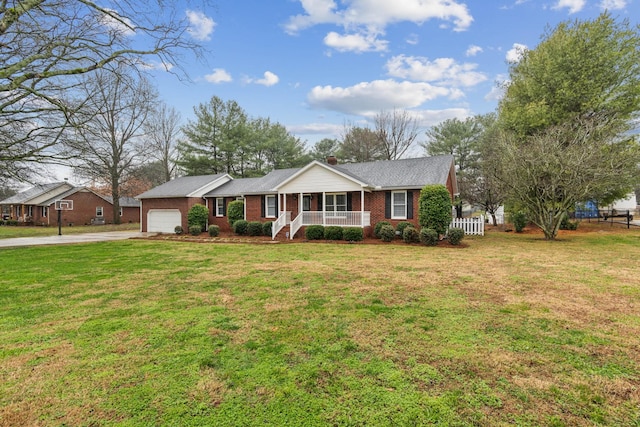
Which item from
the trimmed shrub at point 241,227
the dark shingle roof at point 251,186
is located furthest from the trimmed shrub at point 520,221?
the trimmed shrub at point 241,227

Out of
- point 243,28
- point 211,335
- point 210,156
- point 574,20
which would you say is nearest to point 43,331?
point 211,335

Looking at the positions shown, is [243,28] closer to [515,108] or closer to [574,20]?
[515,108]

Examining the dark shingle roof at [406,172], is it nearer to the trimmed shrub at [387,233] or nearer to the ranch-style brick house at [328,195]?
the ranch-style brick house at [328,195]

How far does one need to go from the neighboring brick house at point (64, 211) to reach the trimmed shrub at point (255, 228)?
1037 inches

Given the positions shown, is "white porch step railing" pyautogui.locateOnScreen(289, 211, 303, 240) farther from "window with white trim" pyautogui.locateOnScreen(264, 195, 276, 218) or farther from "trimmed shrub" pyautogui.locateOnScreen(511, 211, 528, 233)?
"trimmed shrub" pyautogui.locateOnScreen(511, 211, 528, 233)

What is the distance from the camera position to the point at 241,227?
19547 millimetres

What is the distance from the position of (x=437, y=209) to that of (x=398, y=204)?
95.4 inches

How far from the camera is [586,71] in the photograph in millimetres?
18312

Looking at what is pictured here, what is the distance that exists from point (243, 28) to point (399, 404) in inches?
491

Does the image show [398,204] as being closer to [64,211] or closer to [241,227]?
[241,227]

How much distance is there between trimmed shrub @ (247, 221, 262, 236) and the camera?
18891mm

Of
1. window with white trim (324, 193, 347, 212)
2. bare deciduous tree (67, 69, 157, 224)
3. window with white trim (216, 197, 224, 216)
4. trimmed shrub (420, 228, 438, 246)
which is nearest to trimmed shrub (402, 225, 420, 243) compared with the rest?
trimmed shrub (420, 228, 438, 246)

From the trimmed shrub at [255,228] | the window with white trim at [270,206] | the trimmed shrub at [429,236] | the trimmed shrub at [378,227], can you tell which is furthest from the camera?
the window with white trim at [270,206]

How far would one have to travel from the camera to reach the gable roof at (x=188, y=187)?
862 inches
